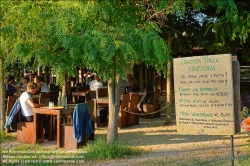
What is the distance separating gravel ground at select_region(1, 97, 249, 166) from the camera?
597 centimetres

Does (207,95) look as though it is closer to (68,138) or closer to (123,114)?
(68,138)

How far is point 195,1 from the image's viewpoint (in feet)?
25.3

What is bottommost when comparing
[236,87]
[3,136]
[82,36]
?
[3,136]

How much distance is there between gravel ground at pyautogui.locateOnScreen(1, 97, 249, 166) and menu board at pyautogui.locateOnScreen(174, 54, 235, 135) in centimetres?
151

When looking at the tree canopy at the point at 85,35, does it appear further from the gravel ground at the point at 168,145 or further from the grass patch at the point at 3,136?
the grass patch at the point at 3,136

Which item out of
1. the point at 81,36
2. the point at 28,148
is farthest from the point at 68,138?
the point at 81,36

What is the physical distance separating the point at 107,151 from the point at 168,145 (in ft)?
5.07

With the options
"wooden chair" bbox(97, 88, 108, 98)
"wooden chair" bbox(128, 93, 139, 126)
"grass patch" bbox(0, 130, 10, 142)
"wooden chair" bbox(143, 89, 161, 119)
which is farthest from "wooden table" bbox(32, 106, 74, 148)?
"wooden chair" bbox(143, 89, 161, 119)

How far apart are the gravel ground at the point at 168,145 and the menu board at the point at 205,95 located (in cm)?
151

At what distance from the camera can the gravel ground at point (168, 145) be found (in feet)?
19.6

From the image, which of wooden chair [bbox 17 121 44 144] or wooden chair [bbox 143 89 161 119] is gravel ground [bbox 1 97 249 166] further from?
wooden chair [bbox 143 89 161 119]

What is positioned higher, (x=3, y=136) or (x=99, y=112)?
(x=99, y=112)

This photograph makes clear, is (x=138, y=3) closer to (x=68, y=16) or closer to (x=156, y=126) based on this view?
(x=68, y=16)

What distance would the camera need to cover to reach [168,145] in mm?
Result: 7262
